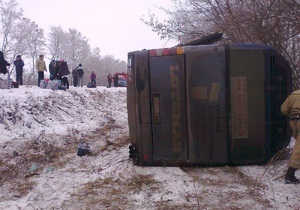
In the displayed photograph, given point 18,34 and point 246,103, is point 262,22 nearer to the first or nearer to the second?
point 246,103

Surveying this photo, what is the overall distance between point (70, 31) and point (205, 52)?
62374mm

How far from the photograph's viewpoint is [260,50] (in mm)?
4699

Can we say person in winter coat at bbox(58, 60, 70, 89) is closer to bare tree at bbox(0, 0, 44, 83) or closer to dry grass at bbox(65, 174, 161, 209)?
dry grass at bbox(65, 174, 161, 209)

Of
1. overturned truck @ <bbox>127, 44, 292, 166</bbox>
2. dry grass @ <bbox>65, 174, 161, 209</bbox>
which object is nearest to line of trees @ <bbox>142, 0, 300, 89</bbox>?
overturned truck @ <bbox>127, 44, 292, 166</bbox>

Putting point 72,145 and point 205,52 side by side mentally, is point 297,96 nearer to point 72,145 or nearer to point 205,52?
point 205,52

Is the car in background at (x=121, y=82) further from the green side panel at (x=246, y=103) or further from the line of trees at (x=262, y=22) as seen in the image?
the green side panel at (x=246, y=103)

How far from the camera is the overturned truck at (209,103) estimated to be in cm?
471

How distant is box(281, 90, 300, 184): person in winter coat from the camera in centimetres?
409

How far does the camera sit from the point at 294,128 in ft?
14.0

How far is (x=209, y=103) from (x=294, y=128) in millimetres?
1162

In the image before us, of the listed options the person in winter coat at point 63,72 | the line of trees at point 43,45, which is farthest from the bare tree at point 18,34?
the person in winter coat at point 63,72

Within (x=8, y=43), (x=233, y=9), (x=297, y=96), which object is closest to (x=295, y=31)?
(x=233, y=9)

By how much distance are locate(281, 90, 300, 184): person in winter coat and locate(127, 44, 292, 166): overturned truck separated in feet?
1.40

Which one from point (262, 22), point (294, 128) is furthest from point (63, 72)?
point (294, 128)
